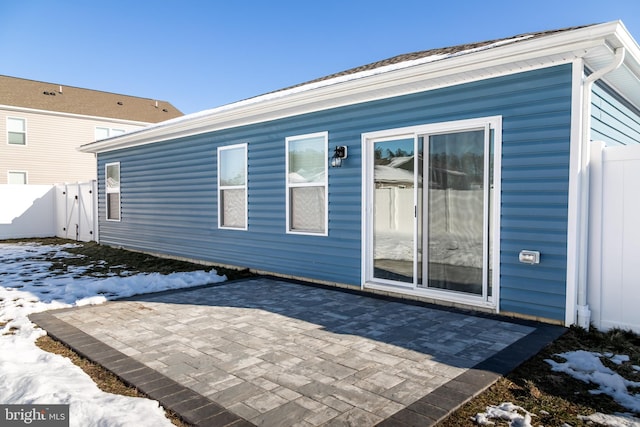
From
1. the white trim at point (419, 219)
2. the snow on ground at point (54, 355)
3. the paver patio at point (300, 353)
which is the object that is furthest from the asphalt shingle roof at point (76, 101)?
the white trim at point (419, 219)

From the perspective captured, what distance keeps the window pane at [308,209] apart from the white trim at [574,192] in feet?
10.1

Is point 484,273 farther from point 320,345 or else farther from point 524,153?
point 320,345

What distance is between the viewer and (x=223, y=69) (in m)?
16.0

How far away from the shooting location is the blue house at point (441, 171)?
3.88 meters

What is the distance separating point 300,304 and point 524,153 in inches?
110

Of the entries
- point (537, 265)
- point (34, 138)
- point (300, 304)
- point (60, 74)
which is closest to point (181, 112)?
point (60, 74)

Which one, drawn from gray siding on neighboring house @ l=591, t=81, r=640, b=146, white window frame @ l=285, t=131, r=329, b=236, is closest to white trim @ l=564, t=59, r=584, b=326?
gray siding on neighboring house @ l=591, t=81, r=640, b=146

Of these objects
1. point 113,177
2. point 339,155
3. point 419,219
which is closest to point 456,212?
point 419,219

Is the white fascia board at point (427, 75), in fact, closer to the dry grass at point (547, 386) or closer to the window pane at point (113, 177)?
the dry grass at point (547, 386)

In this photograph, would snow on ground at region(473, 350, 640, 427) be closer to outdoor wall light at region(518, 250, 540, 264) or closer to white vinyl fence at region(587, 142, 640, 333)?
white vinyl fence at region(587, 142, 640, 333)

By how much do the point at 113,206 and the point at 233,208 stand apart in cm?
505

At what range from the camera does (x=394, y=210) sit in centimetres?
520

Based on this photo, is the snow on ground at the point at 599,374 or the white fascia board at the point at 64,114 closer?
the snow on ground at the point at 599,374

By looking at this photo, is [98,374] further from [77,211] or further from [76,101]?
[76,101]
